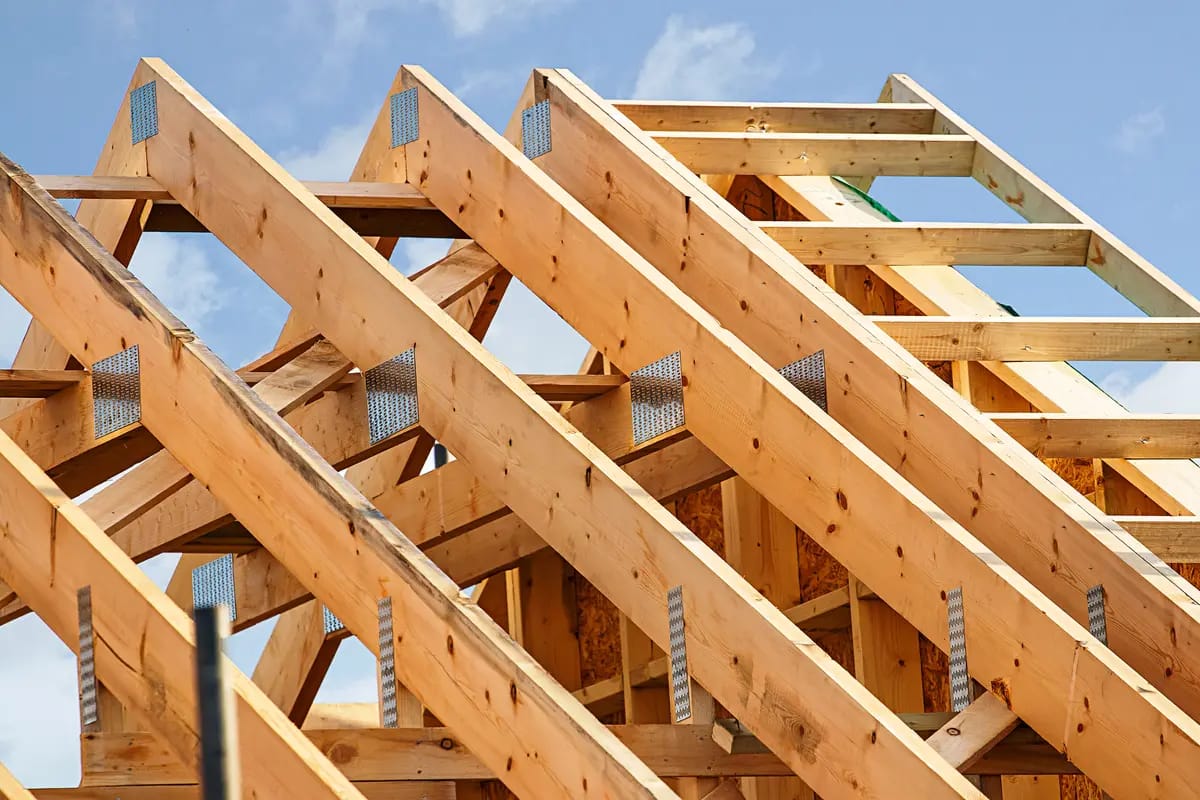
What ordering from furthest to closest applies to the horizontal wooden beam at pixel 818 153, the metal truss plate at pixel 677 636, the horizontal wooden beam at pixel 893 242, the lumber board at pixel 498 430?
the horizontal wooden beam at pixel 818 153
the horizontal wooden beam at pixel 893 242
the metal truss plate at pixel 677 636
the lumber board at pixel 498 430

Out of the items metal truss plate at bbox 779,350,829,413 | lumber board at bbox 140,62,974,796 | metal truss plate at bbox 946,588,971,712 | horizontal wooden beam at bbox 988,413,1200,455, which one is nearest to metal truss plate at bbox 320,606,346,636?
lumber board at bbox 140,62,974,796

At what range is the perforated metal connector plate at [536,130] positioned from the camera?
6574mm

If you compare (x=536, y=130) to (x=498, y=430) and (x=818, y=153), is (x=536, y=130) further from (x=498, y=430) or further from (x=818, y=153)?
(x=498, y=430)

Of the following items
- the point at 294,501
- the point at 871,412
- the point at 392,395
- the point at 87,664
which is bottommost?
the point at 87,664

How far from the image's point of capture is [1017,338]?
6.12m

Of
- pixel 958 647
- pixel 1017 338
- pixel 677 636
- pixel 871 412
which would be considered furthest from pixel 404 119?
pixel 958 647

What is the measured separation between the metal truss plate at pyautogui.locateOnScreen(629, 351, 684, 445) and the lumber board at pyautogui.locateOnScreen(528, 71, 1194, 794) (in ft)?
0.51

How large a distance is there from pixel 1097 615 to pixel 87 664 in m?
2.56

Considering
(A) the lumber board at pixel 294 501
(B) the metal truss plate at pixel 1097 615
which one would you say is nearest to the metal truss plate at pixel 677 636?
(A) the lumber board at pixel 294 501

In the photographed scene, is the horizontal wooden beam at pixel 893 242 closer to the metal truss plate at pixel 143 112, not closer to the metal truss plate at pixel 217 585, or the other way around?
the metal truss plate at pixel 143 112

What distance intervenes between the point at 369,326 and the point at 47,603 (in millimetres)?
1187

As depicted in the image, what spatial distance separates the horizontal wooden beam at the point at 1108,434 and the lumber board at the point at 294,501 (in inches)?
89.7

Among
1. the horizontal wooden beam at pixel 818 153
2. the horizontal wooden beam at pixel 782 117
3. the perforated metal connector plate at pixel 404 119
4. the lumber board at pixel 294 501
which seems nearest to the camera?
the lumber board at pixel 294 501

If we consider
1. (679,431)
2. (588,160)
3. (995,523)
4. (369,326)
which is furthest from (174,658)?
(588,160)
